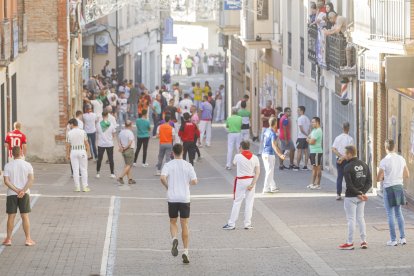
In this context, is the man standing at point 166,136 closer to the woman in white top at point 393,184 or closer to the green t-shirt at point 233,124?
the green t-shirt at point 233,124

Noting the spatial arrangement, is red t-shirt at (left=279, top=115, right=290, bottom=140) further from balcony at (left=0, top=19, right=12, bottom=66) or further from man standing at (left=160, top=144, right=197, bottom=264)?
man standing at (left=160, top=144, right=197, bottom=264)

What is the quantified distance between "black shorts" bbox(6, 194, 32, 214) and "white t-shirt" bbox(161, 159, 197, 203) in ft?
9.00

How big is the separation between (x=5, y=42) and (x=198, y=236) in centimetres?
1000

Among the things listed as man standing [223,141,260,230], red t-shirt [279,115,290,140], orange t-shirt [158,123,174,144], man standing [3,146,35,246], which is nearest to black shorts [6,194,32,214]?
man standing [3,146,35,246]

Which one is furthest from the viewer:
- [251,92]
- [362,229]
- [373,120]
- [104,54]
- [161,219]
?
[104,54]

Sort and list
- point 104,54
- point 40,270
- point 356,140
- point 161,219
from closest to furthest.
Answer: point 40,270
point 161,219
point 356,140
point 104,54

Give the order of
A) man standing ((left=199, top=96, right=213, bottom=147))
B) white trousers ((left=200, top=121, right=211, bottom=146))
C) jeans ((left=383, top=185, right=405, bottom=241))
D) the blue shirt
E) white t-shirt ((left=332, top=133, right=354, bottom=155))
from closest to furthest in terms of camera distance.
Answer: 1. jeans ((left=383, top=185, right=405, bottom=241))
2. white t-shirt ((left=332, top=133, right=354, bottom=155))
3. the blue shirt
4. man standing ((left=199, top=96, right=213, bottom=147))
5. white trousers ((left=200, top=121, right=211, bottom=146))

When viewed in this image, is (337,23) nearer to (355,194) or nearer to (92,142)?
(92,142)

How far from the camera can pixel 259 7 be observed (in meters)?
45.0

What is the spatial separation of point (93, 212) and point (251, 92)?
1061 inches

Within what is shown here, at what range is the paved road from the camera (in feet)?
58.4

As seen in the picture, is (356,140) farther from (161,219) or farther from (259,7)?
(259,7)

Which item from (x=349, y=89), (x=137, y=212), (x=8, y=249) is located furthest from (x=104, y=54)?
(x=8, y=249)

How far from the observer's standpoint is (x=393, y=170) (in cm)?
1978
